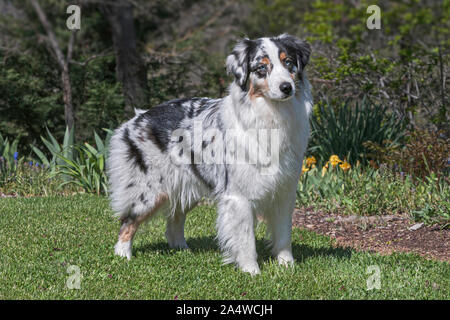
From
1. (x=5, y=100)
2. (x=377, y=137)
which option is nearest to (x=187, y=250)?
(x=377, y=137)

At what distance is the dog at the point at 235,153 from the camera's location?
14.0ft

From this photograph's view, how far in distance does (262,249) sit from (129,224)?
127 cm

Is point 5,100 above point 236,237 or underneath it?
above

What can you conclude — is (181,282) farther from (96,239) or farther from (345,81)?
(345,81)

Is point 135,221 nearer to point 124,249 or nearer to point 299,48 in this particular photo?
point 124,249

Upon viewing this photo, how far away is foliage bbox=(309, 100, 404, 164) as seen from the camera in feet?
25.5

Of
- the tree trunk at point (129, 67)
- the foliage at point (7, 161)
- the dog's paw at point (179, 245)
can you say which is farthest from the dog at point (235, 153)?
the tree trunk at point (129, 67)

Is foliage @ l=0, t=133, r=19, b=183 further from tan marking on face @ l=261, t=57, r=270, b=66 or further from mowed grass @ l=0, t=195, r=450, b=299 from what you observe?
tan marking on face @ l=261, t=57, r=270, b=66

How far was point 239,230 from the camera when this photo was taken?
4418mm

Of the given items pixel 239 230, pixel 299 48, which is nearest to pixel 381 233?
pixel 239 230

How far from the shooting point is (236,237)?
443 centimetres

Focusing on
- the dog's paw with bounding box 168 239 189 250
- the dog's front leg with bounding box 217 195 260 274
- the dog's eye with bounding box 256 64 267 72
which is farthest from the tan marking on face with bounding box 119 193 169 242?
the dog's eye with bounding box 256 64 267 72

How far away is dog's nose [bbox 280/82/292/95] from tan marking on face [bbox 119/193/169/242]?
152 centimetres

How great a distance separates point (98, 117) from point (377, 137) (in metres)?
4.68
